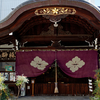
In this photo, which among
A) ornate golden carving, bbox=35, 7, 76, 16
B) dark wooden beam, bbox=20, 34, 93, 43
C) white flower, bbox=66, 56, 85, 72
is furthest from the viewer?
white flower, bbox=66, 56, 85, 72

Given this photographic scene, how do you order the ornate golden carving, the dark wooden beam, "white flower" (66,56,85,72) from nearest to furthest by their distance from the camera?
the ornate golden carving → the dark wooden beam → "white flower" (66,56,85,72)

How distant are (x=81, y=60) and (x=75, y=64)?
37 centimetres

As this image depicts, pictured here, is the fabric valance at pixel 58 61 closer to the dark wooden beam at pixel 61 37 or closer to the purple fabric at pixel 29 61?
the purple fabric at pixel 29 61

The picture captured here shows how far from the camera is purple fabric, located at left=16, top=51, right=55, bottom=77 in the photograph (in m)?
6.78

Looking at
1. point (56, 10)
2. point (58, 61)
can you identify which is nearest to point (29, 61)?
point (58, 61)

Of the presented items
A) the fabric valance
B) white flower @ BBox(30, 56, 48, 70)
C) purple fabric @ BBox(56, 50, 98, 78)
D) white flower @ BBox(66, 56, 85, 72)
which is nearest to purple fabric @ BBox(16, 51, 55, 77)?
the fabric valance

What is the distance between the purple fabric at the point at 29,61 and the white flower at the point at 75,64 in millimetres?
916

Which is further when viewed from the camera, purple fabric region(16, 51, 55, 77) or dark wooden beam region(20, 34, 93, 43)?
purple fabric region(16, 51, 55, 77)

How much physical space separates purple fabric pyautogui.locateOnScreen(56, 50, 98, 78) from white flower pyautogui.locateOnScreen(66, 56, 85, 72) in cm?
10

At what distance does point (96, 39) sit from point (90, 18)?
6.01 ft

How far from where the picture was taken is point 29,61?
6.83 meters

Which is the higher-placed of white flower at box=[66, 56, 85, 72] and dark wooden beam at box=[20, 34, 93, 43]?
dark wooden beam at box=[20, 34, 93, 43]

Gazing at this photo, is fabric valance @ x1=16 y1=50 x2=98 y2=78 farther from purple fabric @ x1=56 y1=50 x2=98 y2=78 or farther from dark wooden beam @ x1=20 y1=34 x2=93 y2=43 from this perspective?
dark wooden beam @ x1=20 y1=34 x2=93 y2=43

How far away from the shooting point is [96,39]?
6449 mm
